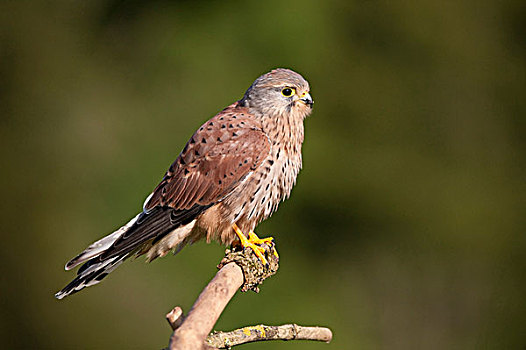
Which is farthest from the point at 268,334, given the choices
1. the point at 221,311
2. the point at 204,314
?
the point at 204,314

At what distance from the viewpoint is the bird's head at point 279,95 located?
8.79ft

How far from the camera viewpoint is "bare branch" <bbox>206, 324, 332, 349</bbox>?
2090mm

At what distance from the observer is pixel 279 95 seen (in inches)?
106

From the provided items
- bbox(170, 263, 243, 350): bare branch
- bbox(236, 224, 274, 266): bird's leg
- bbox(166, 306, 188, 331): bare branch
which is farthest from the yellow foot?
bbox(166, 306, 188, 331): bare branch

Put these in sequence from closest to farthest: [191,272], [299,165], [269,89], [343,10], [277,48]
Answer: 1. [269,89]
2. [299,165]
3. [191,272]
4. [277,48]
5. [343,10]

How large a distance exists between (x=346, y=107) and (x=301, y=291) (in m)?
1.48

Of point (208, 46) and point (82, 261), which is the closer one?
point (82, 261)

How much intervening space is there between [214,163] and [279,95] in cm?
35

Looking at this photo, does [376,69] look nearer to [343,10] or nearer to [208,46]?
[343,10]

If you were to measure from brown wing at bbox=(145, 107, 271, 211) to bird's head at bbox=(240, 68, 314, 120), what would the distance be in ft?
0.24

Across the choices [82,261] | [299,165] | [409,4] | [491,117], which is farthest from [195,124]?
[82,261]

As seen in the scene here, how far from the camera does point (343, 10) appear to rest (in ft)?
19.7

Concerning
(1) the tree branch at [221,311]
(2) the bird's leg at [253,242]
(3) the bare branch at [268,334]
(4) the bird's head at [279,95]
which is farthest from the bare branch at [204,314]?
(4) the bird's head at [279,95]

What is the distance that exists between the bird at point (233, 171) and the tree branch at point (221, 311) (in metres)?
0.10
